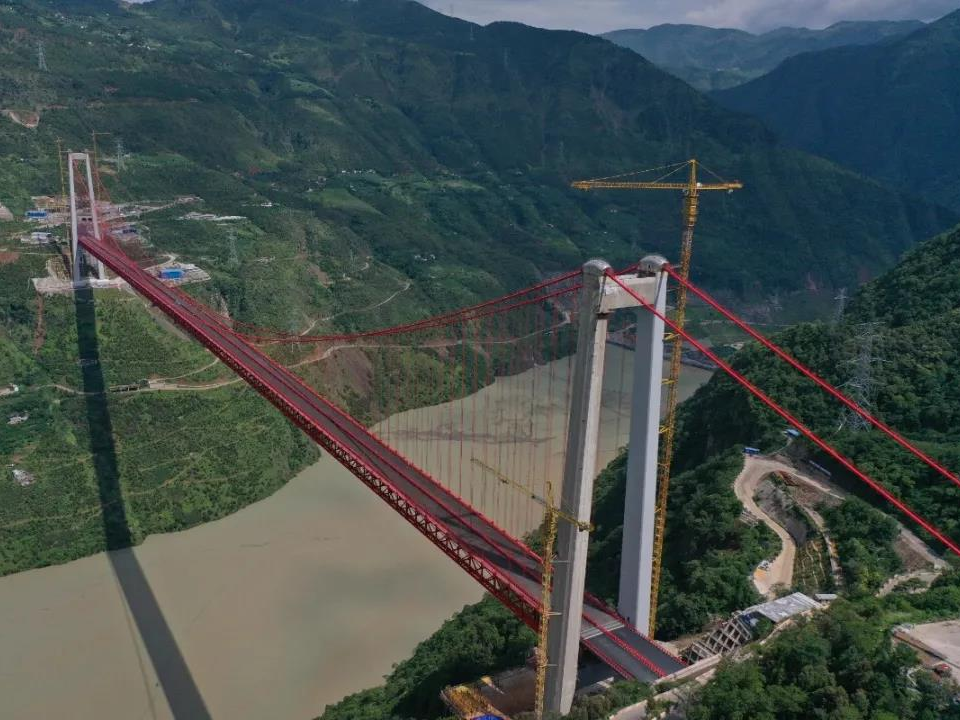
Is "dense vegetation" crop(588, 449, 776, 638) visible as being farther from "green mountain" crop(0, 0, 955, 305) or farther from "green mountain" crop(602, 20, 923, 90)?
"green mountain" crop(602, 20, 923, 90)

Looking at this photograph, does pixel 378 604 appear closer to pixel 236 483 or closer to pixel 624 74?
pixel 236 483

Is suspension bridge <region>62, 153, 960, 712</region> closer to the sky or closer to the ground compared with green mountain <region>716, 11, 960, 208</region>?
closer to the ground

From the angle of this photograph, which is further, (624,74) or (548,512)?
(624,74)

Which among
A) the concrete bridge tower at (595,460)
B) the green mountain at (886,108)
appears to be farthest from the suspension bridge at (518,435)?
the green mountain at (886,108)

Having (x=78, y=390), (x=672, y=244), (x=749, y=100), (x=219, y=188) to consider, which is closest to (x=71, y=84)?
(x=219, y=188)

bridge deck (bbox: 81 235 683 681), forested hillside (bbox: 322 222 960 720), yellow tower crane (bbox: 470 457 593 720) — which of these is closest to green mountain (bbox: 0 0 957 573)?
bridge deck (bbox: 81 235 683 681)

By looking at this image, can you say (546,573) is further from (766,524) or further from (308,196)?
(308,196)

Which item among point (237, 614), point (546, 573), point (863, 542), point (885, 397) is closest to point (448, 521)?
point (546, 573)
